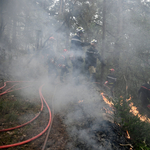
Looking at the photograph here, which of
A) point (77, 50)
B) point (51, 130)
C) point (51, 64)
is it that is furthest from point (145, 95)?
point (51, 64)

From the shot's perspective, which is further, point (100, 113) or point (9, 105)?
point (100, 113)

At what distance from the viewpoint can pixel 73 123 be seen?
3.36m

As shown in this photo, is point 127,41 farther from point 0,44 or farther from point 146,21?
point 0,44

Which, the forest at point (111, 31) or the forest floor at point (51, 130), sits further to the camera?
the forest at point (111, 31)

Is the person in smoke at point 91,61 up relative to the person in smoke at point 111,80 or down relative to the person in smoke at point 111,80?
up

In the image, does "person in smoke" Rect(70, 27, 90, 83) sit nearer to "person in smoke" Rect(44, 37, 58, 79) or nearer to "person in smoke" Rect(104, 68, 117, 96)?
"person in smoke" Rect(44, 37, 58, 79)

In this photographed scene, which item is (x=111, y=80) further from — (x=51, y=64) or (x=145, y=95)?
(x=51, y=64)

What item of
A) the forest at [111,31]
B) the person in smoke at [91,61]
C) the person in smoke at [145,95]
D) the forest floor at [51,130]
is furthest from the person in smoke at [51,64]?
the person in smoke at [145,95]

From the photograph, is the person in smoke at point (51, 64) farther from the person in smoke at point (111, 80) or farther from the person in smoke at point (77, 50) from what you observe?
the person in smoke at point (111, 80)

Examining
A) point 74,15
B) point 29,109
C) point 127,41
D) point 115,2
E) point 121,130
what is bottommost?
point 29,109

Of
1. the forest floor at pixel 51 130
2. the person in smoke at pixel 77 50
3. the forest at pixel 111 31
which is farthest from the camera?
→ the forest at pixel 111 31

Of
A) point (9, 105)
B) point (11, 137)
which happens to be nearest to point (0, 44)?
point (9, 105)

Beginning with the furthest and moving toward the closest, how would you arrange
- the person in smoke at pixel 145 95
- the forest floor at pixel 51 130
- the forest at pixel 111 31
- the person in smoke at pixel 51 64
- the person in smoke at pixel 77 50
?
the person in smoke at pixel 51 64, the forest at pixel 111 31, the person in smoke at pixel 77 50, the person in smoke at pixel 145 95, the forest floor at pixel 51 130

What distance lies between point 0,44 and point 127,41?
9306 mm
